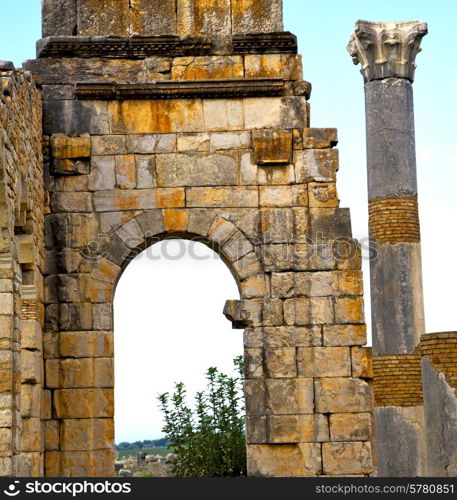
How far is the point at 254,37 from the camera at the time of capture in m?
13.1

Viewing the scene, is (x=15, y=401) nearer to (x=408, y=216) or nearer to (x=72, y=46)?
(x=72, y=46)

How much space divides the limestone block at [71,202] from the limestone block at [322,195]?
2.28 meters

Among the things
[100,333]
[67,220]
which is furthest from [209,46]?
→ [100,333]

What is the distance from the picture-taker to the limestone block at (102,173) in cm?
1288

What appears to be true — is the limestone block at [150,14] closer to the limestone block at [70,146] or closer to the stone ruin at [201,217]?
the stone ruin at [201,217]

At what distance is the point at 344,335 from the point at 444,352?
103 centimetres

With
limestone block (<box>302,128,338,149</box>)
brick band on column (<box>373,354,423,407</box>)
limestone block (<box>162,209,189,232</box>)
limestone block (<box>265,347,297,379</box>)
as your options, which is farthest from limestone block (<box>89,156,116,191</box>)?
brick band on column (<box>373,354,423,407</box>)

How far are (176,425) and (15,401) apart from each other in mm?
6115

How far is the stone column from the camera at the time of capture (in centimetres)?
1630

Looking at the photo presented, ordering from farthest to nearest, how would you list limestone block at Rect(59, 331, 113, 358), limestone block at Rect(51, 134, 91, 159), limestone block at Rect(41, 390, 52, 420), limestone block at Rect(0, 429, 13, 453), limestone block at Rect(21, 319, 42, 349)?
limestone block at Rect(51, 134, 91, 159) → limestone block at Rect(59, 331, 113, 358) → limestone block at Rect(41, 390, 52, 420) → limestone block at Rect(21, 319, 42, 349) → limestone block at Rect(0, 429, 13, 453)

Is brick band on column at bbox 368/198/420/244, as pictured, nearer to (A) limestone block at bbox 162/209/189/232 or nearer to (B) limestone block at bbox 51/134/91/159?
(A) limestone block at bbox 162/209/189/232

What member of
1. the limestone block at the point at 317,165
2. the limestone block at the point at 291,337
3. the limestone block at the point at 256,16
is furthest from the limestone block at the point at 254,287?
the limestone block at the point at 256,16

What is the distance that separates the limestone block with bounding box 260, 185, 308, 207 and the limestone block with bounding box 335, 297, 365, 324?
1086 mm

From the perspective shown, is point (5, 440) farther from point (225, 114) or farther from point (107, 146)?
point (225, 114)
